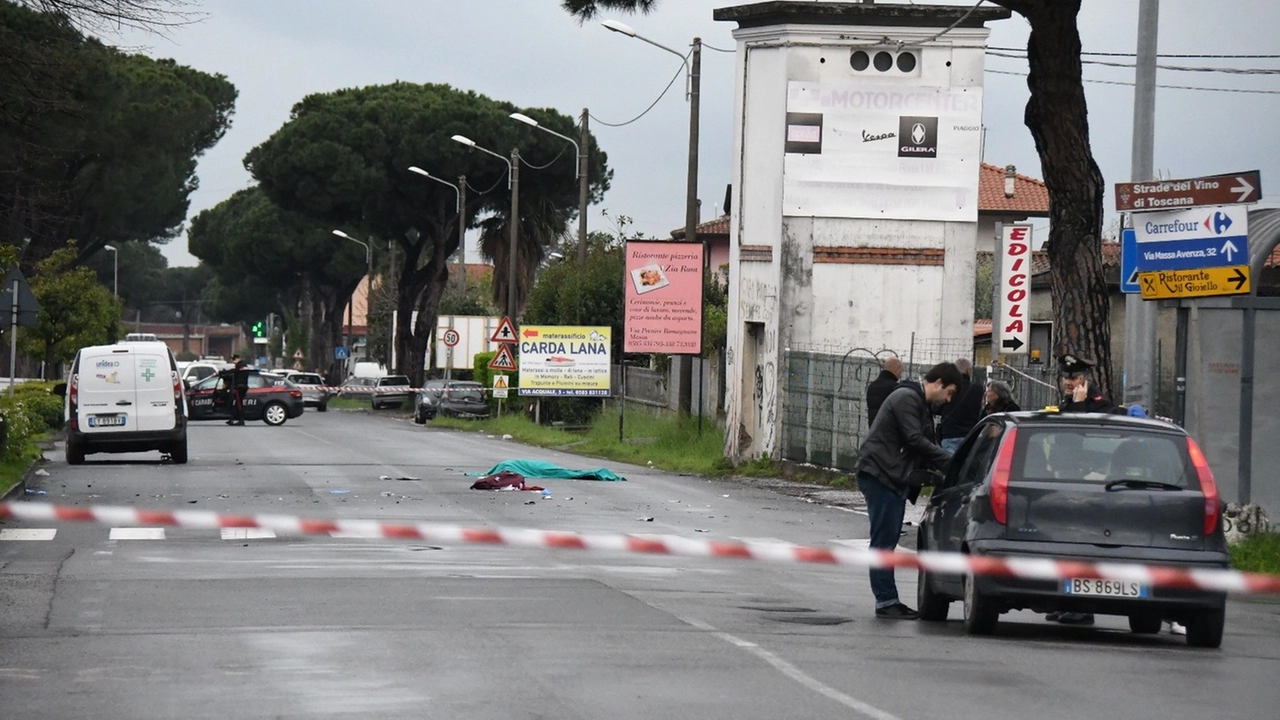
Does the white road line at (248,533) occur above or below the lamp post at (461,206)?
below

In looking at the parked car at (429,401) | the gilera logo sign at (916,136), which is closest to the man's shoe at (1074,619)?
the gilera logo sign at (916,136)

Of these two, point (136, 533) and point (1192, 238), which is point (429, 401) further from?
point (1192, 238)

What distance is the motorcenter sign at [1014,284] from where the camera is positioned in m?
24.3

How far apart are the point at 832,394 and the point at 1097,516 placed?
57.7 feet

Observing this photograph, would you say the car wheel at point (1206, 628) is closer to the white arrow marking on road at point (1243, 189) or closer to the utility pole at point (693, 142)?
the white arrow marking on road at point (1243, 189)

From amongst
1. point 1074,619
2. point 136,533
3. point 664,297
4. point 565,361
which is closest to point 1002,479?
point 1074,619

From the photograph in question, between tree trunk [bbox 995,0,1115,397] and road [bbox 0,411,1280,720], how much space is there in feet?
10.7

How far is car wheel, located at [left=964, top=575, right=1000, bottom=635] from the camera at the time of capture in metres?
10.5

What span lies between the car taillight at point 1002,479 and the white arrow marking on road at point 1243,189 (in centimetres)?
553

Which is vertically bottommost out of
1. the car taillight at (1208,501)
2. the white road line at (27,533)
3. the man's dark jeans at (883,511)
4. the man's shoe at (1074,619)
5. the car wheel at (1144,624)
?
the white road line at (27,533)

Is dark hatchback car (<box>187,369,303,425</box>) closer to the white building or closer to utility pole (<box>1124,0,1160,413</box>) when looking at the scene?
the white building

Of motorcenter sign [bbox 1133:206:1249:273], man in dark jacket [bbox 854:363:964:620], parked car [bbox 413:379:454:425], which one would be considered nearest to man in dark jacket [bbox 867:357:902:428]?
motorcenter sign [bbox 1133:206:1249:273]

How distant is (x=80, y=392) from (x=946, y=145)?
1444 cm

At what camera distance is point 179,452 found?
94.6ft
